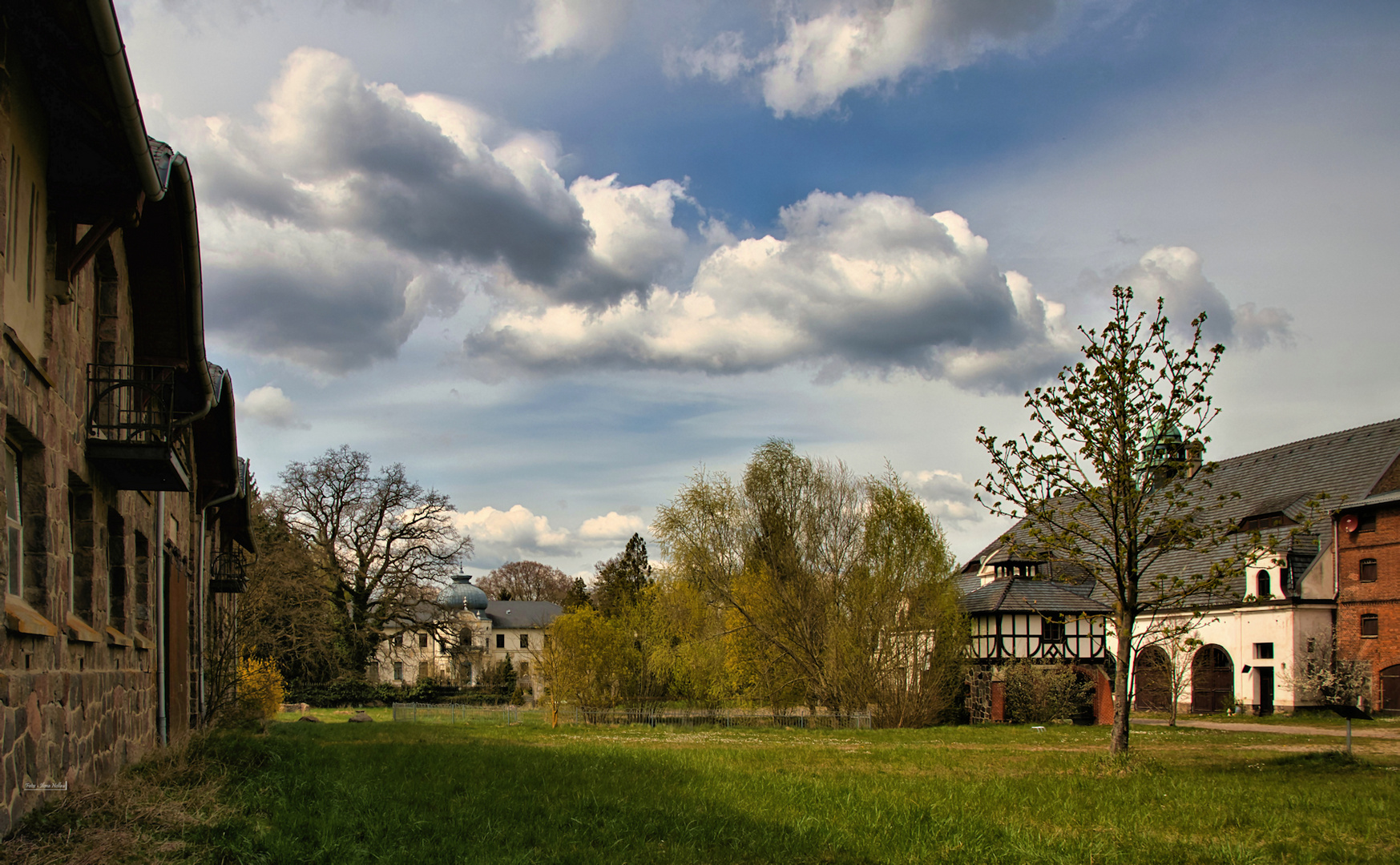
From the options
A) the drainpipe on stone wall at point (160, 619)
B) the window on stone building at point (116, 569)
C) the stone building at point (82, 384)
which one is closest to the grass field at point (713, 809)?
the drainpipe on stone wall at point (160, 619)

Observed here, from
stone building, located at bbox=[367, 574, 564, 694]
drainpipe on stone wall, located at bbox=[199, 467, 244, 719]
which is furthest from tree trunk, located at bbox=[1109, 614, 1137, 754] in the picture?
stone building, located at bbox=[367, 574, 564, 694]

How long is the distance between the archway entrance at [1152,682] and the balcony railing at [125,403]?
127 feet

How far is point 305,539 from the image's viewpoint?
4556cm

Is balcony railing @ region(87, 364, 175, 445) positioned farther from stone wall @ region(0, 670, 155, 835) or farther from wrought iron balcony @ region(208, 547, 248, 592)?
wrought iron balcony @ region(208, 547, 248, 592)

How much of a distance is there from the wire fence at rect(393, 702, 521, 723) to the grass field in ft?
74.1

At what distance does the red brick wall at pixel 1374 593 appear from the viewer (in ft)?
114

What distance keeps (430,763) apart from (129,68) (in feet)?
34.5

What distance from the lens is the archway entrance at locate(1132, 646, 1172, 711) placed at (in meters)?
40.3

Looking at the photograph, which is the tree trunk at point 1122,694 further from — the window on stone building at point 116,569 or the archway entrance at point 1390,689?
the archway entrance at point 1390,689

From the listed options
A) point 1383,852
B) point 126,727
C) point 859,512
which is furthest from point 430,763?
point 859,512

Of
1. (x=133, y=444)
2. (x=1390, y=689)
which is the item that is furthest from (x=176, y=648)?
(x=1390, y=689)

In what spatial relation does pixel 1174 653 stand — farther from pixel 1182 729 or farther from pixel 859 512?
pixel 859 512

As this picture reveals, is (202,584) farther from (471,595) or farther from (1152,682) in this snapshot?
(471,595)

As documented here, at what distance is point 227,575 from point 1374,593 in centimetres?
3742
